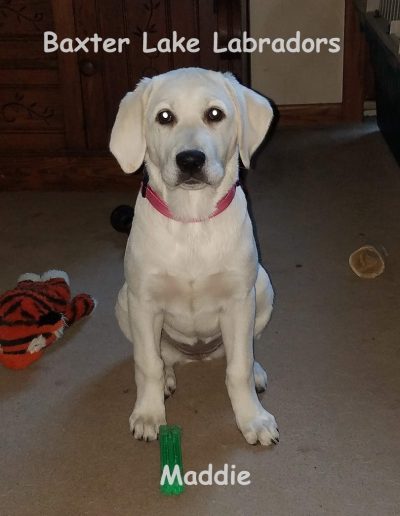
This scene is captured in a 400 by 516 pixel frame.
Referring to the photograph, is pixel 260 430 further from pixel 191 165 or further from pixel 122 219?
pixel 122 219

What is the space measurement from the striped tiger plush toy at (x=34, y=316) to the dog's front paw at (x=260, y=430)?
59 centimetres

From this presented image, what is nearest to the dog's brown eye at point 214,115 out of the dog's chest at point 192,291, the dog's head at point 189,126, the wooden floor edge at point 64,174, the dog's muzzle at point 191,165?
the dog's head at point 189,126

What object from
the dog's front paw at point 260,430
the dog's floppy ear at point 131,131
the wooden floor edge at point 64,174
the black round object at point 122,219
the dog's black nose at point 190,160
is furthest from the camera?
the wooden floor edge at point 64,174

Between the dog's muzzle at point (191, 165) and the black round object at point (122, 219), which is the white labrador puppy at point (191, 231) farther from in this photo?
the black round object at point (122, 219)

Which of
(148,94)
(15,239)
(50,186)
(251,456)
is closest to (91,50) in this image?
(50,186)

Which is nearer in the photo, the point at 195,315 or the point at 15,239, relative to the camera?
the point at 195,315

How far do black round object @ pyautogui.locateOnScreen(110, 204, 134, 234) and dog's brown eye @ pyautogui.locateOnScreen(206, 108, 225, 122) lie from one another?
115 centimetres

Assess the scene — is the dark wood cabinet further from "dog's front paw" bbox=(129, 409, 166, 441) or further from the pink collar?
"dog's front paw" bbox=(129, 409, 166, 441)

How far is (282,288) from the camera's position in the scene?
2197 millimetres

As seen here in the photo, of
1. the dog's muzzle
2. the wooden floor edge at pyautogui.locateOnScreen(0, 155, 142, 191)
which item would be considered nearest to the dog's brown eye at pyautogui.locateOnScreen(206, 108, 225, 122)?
the dog's muzzle

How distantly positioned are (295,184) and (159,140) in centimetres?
165

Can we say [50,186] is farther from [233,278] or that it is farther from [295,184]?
[233,278]

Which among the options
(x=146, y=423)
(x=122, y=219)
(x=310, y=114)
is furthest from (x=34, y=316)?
(x=310, y=114)

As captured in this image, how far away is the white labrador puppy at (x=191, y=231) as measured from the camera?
4.57 feet
